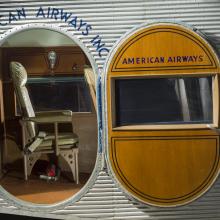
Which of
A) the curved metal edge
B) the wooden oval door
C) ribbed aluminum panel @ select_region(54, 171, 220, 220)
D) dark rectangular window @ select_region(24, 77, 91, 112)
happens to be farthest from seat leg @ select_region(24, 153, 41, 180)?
the wooden oval door

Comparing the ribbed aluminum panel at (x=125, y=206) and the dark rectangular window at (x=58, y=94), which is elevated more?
the dark rectangular window at (x=58, y=94)

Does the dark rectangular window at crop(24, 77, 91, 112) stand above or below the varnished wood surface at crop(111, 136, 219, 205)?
above

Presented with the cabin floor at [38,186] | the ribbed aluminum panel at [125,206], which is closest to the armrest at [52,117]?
the cabin floor at [38,186]

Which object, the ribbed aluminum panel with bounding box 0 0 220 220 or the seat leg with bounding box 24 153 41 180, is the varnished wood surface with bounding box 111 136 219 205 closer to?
the ribbed aluminum panel with bounding box 0 0 220 220

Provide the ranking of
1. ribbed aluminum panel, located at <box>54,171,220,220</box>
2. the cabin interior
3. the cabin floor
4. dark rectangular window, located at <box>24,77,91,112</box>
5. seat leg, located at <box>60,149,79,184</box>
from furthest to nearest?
dark rectangular window, located at <box>24,77,91,112</box>
the cabin interior
seat leg, located at <box>60,149,79,184</box>
the cabin floor
ribbed aluminum panel, located at <box>54,171,220,220</box>

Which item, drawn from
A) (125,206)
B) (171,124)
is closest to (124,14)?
(171,124)

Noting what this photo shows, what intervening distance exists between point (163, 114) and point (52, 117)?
1434mm

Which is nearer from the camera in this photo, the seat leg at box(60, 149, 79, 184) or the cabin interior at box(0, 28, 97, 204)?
the seat leg at box(60, 149, 79, 184)

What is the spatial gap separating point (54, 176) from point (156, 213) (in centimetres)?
128

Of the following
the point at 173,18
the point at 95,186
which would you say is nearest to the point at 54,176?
the point at 95,186

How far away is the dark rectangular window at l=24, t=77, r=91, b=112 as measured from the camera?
5.14 metres

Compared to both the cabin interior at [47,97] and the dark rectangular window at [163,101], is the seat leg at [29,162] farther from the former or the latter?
the dark rectangular window at [163,101]

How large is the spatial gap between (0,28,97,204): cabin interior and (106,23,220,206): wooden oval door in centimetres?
81

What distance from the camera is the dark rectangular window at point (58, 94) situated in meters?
5.14
